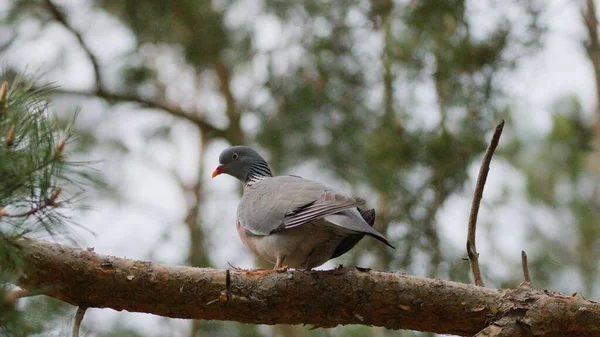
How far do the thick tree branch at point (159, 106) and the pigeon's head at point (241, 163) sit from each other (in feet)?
8.12

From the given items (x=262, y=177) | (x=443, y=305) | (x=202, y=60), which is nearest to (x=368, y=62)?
(x=202, y=60)

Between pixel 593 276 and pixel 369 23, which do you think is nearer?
pixel 369 23

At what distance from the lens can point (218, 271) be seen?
284cm

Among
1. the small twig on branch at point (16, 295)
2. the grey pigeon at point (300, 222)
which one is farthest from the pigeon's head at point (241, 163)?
the small twig on branch at point (16, 295)

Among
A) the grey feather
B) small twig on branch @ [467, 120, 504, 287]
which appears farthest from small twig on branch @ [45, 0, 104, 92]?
small twig on branch @ [467, 120, 504, 287]

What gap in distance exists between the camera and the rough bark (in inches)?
108

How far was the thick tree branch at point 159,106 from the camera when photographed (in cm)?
688

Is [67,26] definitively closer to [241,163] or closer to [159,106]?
[159,106]

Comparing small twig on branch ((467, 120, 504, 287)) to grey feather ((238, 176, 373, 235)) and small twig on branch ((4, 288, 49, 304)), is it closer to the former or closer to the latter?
grey feather ((238, 176, 373, 235))

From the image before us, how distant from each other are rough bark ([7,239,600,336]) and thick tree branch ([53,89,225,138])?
13.4 feet

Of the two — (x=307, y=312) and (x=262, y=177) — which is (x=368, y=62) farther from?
(x=307, y=312)

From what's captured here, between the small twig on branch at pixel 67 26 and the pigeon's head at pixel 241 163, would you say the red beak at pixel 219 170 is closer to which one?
the pigeon's head at pixel 241 163

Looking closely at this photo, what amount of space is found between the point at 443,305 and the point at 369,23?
4308mm

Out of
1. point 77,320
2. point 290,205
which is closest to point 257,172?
point 290,205
